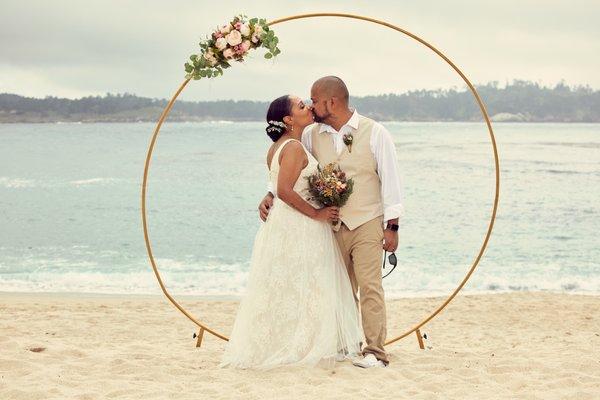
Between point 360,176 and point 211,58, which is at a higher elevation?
point 211,58

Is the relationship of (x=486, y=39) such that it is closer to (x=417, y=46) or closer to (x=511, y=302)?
(x=417, y=46)

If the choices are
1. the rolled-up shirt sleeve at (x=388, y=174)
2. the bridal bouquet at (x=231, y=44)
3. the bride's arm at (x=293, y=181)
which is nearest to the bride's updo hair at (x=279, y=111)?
the bride's arm at (x=293, y=181)

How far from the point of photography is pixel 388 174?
555cm

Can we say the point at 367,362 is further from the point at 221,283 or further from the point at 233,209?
the point at 233,209

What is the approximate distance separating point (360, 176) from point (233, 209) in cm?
2477

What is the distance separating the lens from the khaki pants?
18.4 feet

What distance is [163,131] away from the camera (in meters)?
53.3

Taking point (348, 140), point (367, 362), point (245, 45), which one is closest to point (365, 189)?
point (348, 140)

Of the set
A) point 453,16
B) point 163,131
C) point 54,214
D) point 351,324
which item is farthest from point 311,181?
point 163,131

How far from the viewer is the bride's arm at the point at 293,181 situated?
5.48m

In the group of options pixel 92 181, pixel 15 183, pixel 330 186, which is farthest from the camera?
pixel 92 181

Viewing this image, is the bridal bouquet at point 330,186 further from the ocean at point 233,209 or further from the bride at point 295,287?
the ocean at point 233,209

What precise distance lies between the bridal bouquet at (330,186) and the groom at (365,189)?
142mm

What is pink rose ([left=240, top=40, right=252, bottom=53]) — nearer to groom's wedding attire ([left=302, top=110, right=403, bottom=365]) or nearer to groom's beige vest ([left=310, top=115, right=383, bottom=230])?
groom's wedding attire ([left=302, top=110, right=403, bottom=365])
